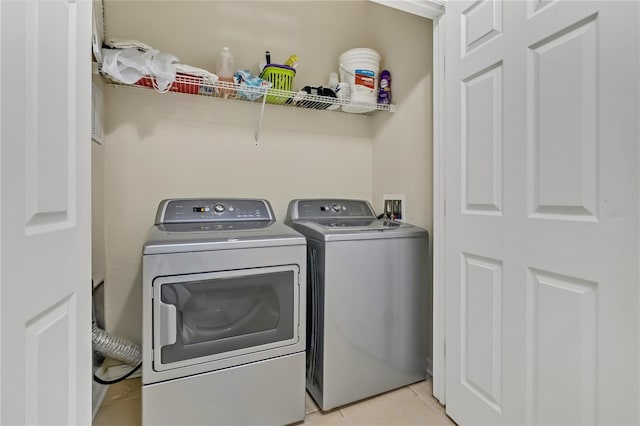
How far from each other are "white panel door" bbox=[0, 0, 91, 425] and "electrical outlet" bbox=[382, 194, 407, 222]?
166 centimetres

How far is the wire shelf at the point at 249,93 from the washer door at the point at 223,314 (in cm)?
107

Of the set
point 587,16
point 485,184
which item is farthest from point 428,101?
point 587,16

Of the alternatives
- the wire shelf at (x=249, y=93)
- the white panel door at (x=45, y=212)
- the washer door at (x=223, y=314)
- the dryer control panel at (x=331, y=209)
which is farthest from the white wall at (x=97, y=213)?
the dryer control panel at (x=331, y=209)

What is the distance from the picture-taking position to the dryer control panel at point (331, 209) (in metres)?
1.95

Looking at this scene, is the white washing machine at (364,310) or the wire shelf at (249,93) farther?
the wire shelf at (249,93)

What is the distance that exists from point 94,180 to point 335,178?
147 centimetres

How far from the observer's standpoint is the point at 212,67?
76.2 inches

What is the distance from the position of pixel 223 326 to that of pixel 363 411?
0.83 meters

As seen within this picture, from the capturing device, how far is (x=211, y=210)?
1733 mm

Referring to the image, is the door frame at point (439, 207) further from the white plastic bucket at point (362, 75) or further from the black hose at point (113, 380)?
the black hose at point (113, 380)

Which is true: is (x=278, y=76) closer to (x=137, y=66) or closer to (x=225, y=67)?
(x=225, y=67)

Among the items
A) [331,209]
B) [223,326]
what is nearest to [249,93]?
[331,209]

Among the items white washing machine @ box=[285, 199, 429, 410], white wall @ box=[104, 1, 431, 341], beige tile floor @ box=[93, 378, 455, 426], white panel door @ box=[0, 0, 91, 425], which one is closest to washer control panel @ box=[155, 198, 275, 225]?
white wall @ box=[104, 1, 431, 341]

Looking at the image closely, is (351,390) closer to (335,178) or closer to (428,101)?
(335,178)
